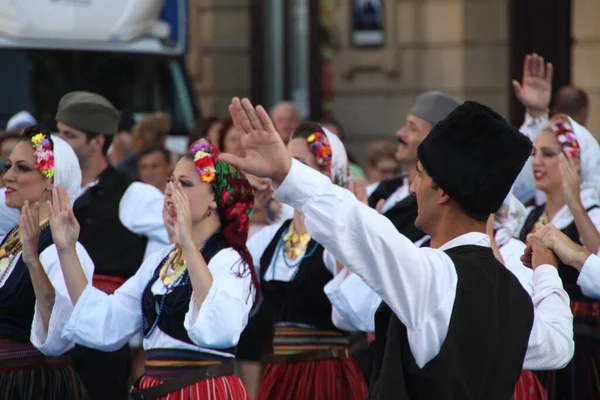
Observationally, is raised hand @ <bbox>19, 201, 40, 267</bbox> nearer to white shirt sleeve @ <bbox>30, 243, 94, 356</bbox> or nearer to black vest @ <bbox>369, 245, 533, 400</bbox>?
white shirt sleeve @ <bbox>30, 243, 94, 356</bbox>

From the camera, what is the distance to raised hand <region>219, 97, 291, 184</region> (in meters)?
3.15

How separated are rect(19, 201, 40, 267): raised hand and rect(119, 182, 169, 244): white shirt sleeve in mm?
1446

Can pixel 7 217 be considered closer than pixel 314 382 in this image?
No

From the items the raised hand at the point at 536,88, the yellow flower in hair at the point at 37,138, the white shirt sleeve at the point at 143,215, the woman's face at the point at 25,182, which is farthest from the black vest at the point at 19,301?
the raised hand at the point at 536,88

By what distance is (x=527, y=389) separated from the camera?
16.5 feet

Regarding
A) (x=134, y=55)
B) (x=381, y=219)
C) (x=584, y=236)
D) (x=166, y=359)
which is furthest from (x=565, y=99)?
(x=381, y=219)

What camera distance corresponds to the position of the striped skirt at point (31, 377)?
5023 mm

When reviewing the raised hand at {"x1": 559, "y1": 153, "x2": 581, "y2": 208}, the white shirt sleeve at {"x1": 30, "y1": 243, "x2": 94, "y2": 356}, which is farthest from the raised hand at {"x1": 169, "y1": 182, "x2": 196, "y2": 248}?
the raised hand at {"x1": 559, "y1": 153, "x2": 581, "y2": 208}

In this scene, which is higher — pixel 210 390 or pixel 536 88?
pixel 536 88

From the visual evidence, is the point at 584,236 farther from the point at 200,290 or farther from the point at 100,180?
the point at 100,180

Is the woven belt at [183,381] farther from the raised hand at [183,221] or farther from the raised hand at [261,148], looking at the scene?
the raised hand at [261,148]

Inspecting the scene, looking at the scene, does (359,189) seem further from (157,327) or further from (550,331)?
(550,331)

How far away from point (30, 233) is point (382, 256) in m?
2.09

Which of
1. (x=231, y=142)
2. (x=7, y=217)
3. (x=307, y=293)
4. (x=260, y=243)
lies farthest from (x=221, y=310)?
(x=231, y=142)
